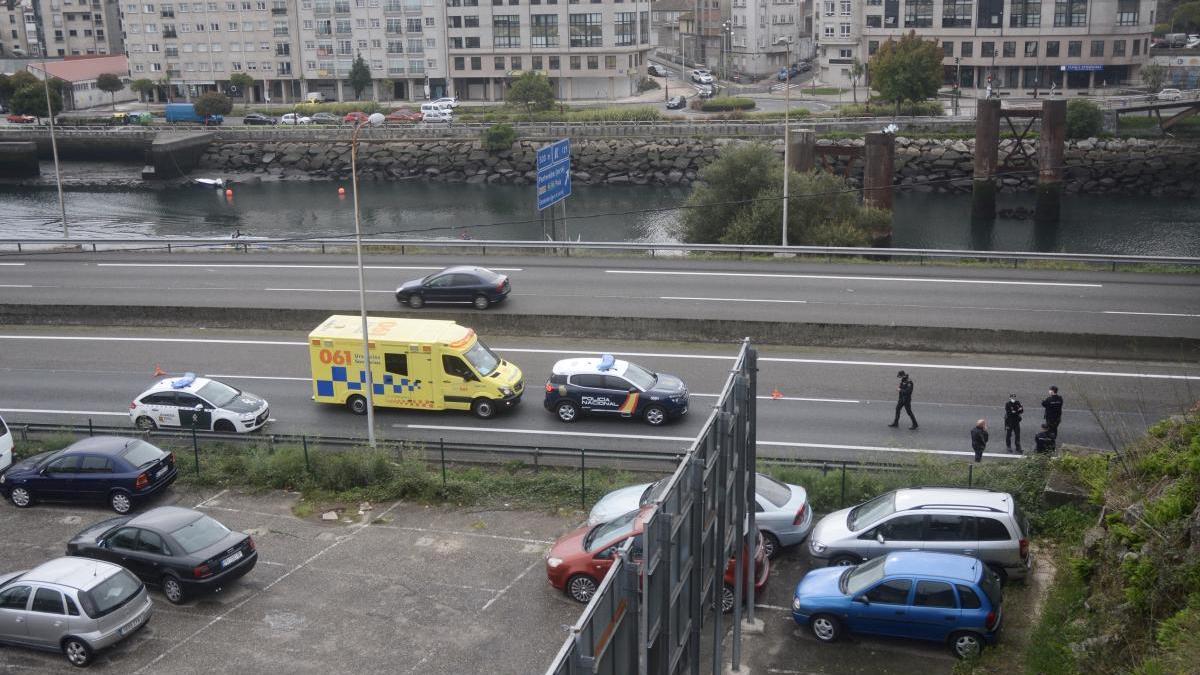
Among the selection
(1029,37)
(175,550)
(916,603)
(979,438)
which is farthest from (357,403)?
(1029,37)

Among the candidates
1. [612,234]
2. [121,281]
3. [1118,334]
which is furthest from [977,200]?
[121,281]

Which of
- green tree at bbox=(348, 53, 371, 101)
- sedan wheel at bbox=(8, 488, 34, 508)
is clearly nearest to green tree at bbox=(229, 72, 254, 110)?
green tree at bbox=(348, 53, 371, 101)

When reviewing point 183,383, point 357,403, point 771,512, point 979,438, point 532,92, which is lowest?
point 357,403

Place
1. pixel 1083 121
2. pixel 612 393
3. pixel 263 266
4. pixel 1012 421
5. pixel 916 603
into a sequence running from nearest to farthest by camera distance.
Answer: pixel 916 603 → pixel 1012 421 → pixel 612 393 → pixel 263 266 → pixel 1083 121

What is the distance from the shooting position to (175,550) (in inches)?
627

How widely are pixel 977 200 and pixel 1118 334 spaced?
1434 inches

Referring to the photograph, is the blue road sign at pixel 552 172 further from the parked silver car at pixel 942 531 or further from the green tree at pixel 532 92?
the green tree at pixel 532 92

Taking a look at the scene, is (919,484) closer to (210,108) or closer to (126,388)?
(126,388)

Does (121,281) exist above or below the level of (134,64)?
below

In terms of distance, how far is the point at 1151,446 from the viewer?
15773 millimetres

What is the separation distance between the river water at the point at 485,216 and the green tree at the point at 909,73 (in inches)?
588

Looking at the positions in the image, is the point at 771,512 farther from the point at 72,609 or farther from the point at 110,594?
the point at 72,609

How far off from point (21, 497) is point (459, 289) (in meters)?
12.5

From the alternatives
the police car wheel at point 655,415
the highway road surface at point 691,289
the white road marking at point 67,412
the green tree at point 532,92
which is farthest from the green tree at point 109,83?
the police car wheel at point 655,415
